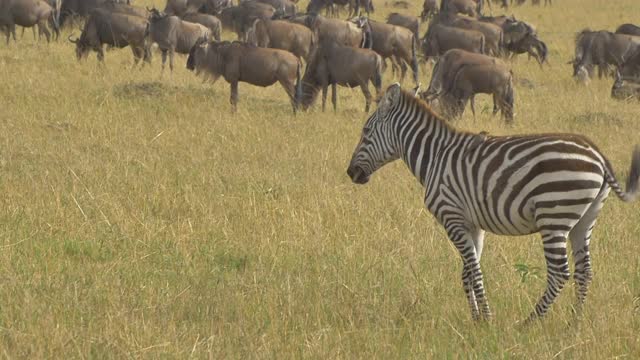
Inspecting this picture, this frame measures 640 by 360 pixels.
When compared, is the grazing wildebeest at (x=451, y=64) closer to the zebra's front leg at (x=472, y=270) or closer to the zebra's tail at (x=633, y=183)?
the zebra's front leg at (x=472, y=270)

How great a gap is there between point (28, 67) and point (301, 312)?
12410mm

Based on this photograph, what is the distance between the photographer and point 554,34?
30844mm

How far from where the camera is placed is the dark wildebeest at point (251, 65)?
15344mm

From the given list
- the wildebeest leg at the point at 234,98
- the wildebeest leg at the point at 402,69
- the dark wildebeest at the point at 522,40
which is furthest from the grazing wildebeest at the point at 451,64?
the dark wildebeest at the point at 522,40

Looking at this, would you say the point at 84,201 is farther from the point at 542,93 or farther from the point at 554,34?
the point at 554,34

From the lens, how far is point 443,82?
15297 millimetres

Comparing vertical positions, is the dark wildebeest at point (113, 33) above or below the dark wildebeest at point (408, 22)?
above

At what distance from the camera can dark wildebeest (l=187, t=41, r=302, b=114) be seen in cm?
1534

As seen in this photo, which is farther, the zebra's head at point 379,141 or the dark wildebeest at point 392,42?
the dark wildebeest at point 392,42

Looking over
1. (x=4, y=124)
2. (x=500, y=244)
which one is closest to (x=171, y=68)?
(x=4, y=124)

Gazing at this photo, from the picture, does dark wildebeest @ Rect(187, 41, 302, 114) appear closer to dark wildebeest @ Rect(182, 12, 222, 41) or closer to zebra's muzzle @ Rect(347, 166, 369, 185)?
dark wildebeest @ Rect(182, 12, 222, 41)

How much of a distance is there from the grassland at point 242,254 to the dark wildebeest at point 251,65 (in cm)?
184

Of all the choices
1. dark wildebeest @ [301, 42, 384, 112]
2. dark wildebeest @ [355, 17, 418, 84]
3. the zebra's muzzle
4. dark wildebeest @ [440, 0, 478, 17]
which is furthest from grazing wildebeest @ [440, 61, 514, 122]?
dark wildebeest @ [440, 0, 478, 17]

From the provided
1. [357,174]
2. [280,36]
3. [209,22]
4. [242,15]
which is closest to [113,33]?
[280,36]
